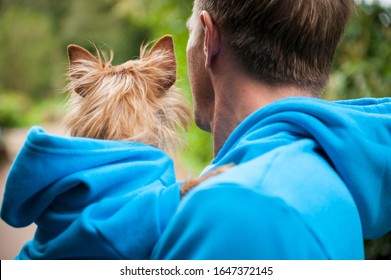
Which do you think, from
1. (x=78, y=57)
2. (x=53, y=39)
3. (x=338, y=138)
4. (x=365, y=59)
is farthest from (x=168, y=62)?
(x=53, y=39)

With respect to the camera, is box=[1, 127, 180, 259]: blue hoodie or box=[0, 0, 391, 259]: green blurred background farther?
box=[0, 0, 391, 259]: green blurred background

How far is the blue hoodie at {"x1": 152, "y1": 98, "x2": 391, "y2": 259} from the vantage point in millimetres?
1677

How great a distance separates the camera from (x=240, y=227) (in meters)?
1.67

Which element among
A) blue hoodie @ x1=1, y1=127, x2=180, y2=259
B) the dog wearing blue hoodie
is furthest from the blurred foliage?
blue hoodie @ x1=1, y1=127, x2=180, y2=259

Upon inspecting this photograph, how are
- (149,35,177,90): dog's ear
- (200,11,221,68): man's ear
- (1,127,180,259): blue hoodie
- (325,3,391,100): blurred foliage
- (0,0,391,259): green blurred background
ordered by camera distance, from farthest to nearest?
(0,0,391,259): green blurred background
(325,3,391,100): blurred foliage
(149,35,177,90): dog's ear
(200,11,221,68): man's ear
(1,127,180,259): blue hoodie

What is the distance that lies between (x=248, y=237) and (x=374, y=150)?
703 mm

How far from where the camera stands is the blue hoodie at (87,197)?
202 centimetres

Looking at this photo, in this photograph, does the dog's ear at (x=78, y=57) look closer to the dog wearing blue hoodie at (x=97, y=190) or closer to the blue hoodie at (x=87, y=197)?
the dog wearing blue hoodie at (x=97, y=190)

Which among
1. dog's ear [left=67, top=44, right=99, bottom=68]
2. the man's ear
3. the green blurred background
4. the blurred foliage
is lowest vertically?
the green blurred background

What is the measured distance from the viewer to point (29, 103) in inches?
1539

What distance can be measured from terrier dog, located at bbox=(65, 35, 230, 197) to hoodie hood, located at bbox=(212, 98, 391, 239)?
0.40m

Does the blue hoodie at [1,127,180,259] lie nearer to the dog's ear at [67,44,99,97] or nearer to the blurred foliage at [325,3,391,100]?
the dog's ear at [67,44,99,97]

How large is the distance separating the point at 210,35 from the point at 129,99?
0.45 meters
